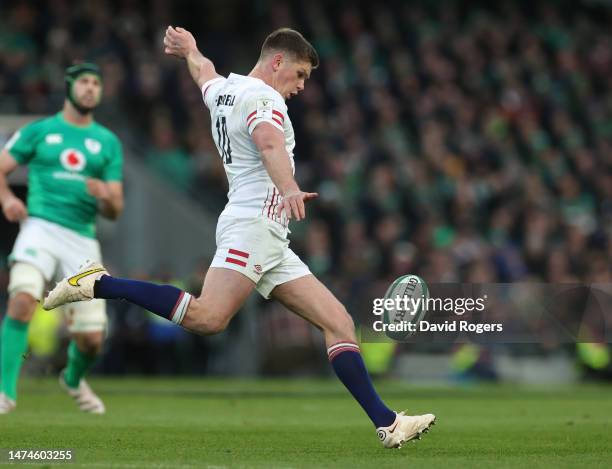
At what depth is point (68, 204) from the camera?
11.0 metres

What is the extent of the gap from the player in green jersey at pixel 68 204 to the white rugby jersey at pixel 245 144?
283cm

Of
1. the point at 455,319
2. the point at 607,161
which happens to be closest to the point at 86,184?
the point at 455,319

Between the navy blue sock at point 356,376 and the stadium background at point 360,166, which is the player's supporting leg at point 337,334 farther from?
the stadium background at point 360,166

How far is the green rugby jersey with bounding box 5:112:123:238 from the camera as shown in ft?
36.0

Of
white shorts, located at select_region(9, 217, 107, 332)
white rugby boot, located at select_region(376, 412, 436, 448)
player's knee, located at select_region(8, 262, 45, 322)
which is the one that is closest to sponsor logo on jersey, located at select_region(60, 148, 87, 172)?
white shorts, located at select_region(9, 217, 107, 332)

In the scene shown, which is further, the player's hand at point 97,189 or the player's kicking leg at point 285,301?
the player's hand at point 97,189

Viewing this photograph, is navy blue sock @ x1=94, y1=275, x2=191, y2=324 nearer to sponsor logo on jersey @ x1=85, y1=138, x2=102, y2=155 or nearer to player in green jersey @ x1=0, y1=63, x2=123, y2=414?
player in green jersey @ x1=0, y1=63, x2=123, y2=414

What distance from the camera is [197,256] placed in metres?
22.7

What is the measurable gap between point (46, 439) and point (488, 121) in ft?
56.6

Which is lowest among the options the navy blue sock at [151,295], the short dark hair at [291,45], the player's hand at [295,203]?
the navy blue sock at [151,295]

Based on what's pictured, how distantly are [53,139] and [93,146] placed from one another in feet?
1.07

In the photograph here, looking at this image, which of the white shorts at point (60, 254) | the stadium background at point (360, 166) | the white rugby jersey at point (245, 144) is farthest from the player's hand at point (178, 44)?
the stadium background at point (360, 166)

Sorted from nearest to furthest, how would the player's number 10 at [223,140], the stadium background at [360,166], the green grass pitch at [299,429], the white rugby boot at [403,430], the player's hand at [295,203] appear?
1. the player's hand at [295,203]
2. the green grass pitch at [299,429]
3. the white rugby boot at [403,430]
4. the player's number 10 at [223,140]
5. the stadium background at [360,166]

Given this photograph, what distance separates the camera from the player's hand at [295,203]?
291 inches
